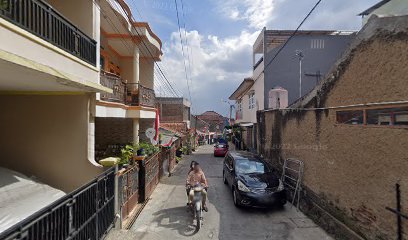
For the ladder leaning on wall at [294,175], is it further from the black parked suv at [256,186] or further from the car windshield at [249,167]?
the car windshield at [249,167]

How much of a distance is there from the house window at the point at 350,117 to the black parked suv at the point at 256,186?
2784mm

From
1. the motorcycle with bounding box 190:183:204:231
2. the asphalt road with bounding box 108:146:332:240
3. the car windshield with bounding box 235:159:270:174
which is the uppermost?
the car windshield with bounding box 235:159:270:174

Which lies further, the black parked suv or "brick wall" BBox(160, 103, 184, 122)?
"brick wall" BBox(160, 103, 184, 122)

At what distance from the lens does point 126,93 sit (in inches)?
409

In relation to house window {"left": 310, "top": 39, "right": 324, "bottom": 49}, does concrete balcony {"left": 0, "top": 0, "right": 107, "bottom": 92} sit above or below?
below

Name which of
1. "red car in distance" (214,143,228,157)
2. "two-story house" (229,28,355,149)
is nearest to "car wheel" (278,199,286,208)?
"two-story house" (229,28,355,149)

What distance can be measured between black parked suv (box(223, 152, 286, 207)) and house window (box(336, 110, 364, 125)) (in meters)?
2.78

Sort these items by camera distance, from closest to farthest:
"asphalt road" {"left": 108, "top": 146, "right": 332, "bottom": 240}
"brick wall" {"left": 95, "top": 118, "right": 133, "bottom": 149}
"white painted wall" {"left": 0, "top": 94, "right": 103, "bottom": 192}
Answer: "asphalt road" {"left": 108, "top": 146, "right": 332, "bottom": 240}
"white painted wall" {"left": 0, "top": 94, "right": 103, "bottom": 192}
"brick wall" {"left": 95, "top": 118, "right": 133, "bottom": 149}

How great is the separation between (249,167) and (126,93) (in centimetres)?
556

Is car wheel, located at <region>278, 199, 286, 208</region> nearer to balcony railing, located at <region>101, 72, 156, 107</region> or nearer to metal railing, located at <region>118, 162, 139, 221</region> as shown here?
metal railing, located at <region>118, 162, 139, 221</region>

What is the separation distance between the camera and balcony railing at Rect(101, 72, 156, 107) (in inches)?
331

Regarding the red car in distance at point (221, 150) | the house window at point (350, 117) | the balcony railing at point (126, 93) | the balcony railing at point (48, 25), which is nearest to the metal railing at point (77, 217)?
the balcony railing at point (48, 25)

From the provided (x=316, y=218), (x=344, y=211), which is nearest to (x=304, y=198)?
(x=316, y=218)

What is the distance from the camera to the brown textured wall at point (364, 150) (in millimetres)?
4664
